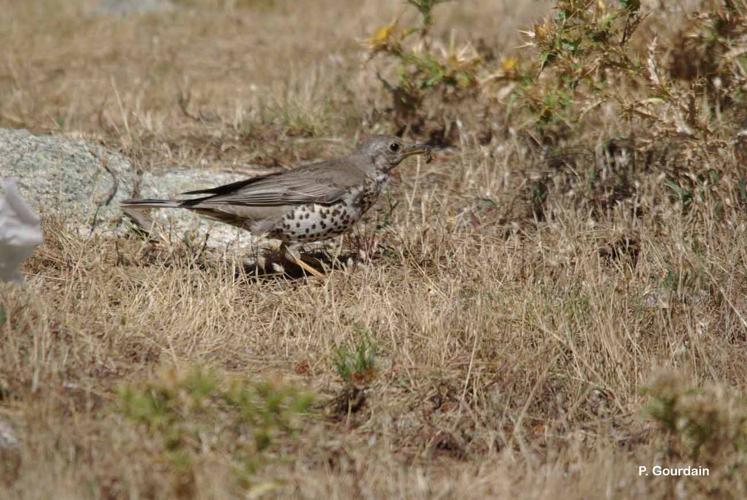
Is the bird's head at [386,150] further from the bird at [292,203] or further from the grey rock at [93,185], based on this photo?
the grey rock at [93,185]

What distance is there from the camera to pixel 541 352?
5.25m

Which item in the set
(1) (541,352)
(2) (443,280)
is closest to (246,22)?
(2) (443,280)

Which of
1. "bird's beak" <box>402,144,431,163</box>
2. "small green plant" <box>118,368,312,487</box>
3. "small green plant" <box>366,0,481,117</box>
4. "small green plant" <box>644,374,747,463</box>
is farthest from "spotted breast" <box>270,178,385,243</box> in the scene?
"small green plant" <box>644,374,747,463</box>

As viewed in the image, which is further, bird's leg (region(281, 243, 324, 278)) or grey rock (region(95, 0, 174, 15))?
grey rock (region(95, 0, 174, 15))

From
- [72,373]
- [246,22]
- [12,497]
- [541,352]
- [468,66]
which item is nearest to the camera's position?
[12,497]

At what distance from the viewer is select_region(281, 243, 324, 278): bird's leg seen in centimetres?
646

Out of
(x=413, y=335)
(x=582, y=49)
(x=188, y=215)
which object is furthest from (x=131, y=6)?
(x=413, y=335)

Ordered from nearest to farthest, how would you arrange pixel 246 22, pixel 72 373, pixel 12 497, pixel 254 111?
pixel 12 497
pixel 72 373
pixel 254 111
pixel 246 22

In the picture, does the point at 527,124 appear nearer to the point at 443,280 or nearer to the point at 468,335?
the point at 443,280

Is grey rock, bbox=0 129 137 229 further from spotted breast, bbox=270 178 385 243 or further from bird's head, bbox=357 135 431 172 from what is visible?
bird's head, bbox=357 135 431 172

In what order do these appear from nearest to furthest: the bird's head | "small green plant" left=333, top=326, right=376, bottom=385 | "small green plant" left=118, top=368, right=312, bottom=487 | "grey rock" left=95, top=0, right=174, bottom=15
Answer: "small green plant" left=118, top=368, right=312, bottom=487, "small green plant" left=333, top=326, right=376, bottom=385, the bird's head, "grey rock" left=95, top=0, right=174, bottom=15

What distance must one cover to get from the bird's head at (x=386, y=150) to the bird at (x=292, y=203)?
23cm

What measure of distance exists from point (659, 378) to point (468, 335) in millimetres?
1345

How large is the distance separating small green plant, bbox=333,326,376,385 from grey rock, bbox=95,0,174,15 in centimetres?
817
